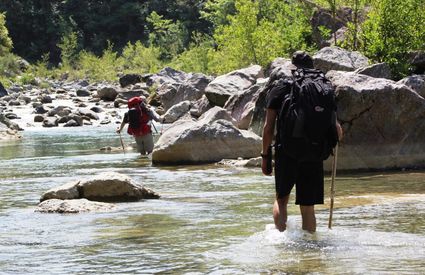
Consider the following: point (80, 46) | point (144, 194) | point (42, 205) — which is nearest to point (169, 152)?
point (144, 194)

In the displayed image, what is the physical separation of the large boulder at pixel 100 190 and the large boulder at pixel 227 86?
45.3ft

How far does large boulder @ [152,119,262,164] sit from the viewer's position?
1689 cm

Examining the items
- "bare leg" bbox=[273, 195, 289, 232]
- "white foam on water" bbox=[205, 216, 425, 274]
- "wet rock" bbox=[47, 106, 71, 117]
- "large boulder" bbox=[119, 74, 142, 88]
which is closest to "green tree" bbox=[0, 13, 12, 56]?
"large boulder" bbox=[119, 74, 142, 88]

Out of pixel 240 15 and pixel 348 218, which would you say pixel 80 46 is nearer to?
pixel 240 15

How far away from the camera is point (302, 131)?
7160 millimetres

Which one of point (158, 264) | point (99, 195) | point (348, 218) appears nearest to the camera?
point (158, 264)

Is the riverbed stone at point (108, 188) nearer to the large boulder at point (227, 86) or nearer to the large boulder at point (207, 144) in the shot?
the large boulder at point (207, 144)

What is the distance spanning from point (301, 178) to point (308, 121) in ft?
1.88

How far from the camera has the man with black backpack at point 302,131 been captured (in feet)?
23.6

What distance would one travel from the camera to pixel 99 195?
11516mm

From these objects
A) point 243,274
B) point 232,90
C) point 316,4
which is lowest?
point 243,274

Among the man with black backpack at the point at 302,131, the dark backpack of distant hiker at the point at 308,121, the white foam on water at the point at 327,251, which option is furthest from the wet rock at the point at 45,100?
the dark backpack of distant hiker at the point at 308,121

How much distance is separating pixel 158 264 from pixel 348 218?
3.02 metres

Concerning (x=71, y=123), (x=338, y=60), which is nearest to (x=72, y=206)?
(x=338, y=60)
